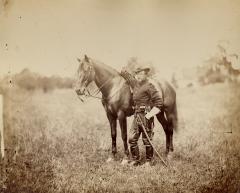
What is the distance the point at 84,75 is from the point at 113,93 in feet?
0.81

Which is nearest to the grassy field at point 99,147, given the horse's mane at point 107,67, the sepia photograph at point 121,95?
the sepia photograph at point 121,95

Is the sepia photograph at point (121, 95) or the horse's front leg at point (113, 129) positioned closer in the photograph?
the sepia photograph at point (121, 95)

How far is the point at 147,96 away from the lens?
409 cm

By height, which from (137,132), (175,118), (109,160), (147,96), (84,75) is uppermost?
(84,75)

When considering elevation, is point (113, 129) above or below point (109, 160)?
above

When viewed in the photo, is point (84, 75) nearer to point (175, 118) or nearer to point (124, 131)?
point (124, 131)

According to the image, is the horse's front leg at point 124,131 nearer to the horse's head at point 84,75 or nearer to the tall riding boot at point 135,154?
the tall riding boot at point 135,154

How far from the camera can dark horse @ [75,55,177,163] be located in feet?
13.5

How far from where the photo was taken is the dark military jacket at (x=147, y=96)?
4.08 metres

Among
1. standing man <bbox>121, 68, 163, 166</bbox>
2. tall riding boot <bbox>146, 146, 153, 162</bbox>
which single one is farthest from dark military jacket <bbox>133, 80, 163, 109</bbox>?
tall riding boot <bbox>146, 146, 153, 162</bbox>

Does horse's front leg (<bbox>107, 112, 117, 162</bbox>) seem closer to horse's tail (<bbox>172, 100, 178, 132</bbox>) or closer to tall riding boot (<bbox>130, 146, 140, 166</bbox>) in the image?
tall riding boot (<bbox>130, 146, 140, 166</bbox>)

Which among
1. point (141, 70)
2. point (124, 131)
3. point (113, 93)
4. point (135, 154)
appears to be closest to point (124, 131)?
point (124, 131)

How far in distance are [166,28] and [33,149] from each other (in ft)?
4.39

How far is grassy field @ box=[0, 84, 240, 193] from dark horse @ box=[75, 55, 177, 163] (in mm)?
46
